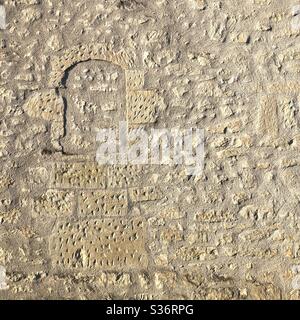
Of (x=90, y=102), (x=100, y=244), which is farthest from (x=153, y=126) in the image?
(x=100, y=244)

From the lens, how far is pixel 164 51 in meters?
4.42

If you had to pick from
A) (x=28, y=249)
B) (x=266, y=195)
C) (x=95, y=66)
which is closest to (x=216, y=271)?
(x=266, y=195)

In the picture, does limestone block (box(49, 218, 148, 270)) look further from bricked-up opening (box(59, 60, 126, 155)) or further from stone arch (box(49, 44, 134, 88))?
stone arch (box(49, 44, 134, 88))

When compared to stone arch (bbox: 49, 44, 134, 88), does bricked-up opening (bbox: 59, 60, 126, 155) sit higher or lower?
lower

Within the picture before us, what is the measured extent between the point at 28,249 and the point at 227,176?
1.34 m

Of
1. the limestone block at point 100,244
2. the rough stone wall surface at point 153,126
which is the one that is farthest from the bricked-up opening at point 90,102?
the limestone block at point 100,244

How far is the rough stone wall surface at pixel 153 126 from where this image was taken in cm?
442

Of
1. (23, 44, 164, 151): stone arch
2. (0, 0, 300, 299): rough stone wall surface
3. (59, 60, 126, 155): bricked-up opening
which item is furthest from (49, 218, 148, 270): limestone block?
(23, 44, 164, 151): stone arch

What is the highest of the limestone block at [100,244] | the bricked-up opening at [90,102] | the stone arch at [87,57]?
the stone arch at [87,57]

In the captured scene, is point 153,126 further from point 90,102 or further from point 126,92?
point 90,102

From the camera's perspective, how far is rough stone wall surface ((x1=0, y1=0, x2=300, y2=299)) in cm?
442

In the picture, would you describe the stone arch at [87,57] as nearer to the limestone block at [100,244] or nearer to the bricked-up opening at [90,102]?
the bricked-up opening at [90,102]

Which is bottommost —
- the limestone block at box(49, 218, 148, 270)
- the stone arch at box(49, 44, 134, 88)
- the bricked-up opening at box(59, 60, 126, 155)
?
the limestone block at box(49, 218, 148, 270)

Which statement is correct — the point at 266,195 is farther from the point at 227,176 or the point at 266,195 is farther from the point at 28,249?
the point at 28,249
